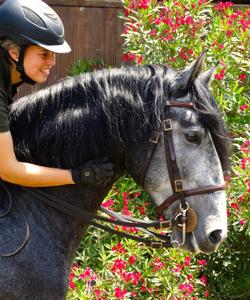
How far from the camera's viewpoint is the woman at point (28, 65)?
243cm

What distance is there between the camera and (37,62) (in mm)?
2566

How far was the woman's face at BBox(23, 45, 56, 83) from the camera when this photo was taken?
2547 millimetres

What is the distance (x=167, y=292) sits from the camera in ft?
14.1

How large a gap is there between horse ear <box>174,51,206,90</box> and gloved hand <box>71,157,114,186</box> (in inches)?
17.5

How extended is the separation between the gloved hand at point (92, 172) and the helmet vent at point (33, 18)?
617 mm

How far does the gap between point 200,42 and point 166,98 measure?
2676mm

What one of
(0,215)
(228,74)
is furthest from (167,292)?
(0,215)

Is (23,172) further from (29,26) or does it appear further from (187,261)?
(187,261)

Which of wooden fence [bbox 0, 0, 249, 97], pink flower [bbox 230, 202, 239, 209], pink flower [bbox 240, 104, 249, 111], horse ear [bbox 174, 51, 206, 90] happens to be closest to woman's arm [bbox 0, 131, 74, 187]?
horse ear [bbox 174, 51, 206, 90]

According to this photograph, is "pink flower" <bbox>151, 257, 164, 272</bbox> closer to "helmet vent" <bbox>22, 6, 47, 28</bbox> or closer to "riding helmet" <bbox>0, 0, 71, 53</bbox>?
"riding helmet" <bbox>0, 0, 71, 53</bbox>

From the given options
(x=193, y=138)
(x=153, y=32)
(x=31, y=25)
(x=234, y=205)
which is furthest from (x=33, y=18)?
(x=153, y=32)

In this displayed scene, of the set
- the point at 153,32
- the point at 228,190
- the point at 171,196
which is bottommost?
the point at 228,190

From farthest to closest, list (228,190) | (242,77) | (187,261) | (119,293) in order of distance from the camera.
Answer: (242,77) → (228,190) → (187,261) → (119,293)

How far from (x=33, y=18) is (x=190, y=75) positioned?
0.71 m
